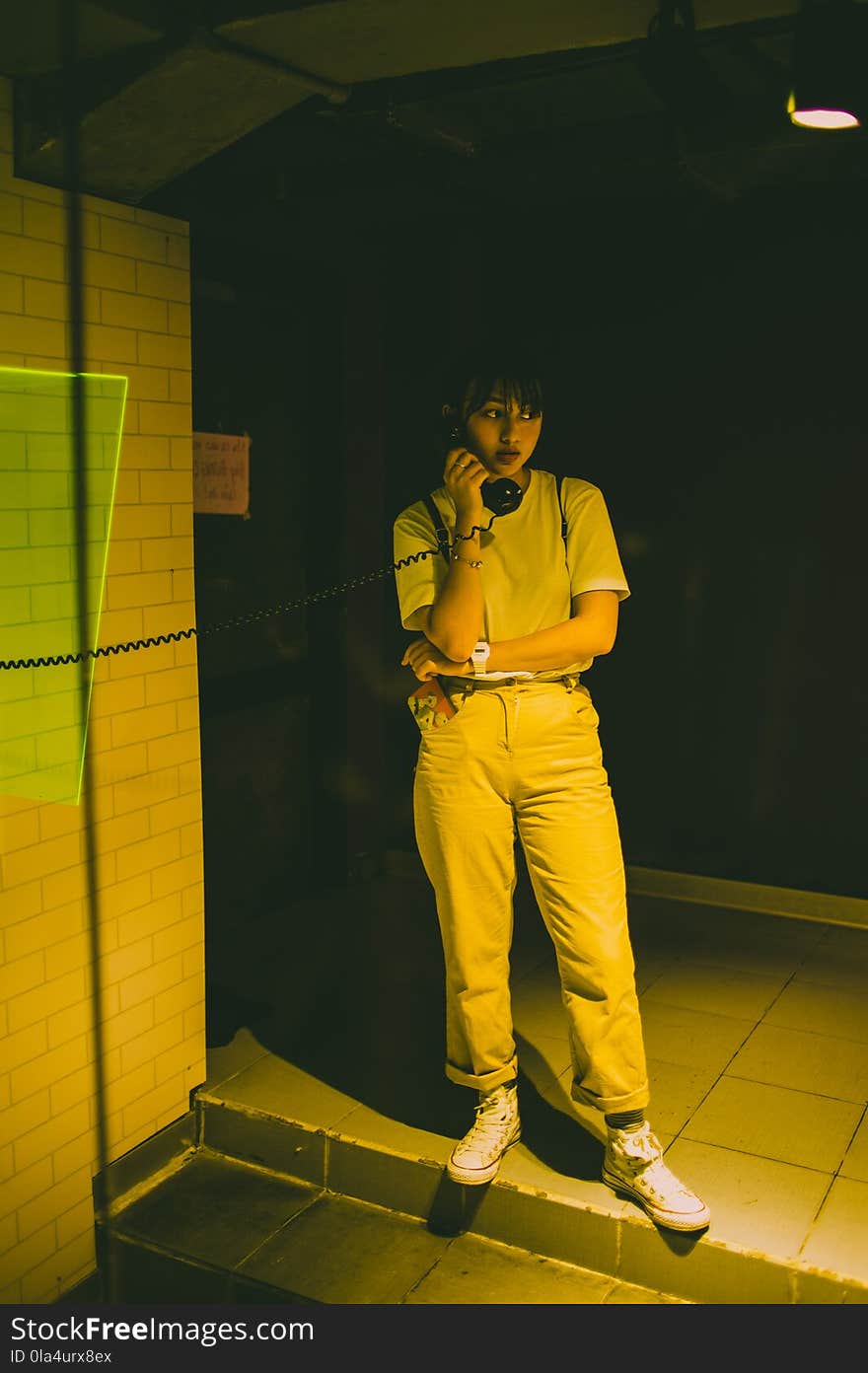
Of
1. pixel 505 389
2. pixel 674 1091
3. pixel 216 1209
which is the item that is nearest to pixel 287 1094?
pixel 216 1209

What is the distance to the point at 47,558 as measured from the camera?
3.51 metres

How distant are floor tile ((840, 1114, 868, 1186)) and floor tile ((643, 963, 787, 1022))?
841mm

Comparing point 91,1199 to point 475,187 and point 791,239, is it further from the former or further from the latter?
point 791,239

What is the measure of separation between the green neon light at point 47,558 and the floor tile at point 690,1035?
2187mm

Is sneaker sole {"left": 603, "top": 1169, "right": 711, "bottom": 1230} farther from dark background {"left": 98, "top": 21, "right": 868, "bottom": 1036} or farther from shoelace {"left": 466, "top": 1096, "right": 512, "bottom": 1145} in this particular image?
dark background {"left": 98, "top": 21, "right": 868, "bottom": 1036}

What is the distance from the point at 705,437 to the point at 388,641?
1.80 metres

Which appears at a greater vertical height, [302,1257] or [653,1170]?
[653,1170]

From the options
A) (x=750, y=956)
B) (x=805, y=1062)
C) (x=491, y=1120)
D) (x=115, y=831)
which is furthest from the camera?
(x=750, y=956)

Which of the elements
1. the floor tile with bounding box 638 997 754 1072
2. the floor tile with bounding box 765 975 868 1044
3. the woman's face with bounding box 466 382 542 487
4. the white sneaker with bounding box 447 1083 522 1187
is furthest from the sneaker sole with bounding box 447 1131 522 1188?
the woman's face with bounding box 466 382 542 487

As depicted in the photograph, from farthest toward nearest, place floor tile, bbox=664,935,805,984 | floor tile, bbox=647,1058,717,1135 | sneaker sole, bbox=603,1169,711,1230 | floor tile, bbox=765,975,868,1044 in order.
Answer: floor tile, bbox=664,935,805,984, floor tile, bbox=765,975,868,1044, floor tile, bbox=647,1058,717,1135, sneaker sole, bbox=603,1169,711,1230

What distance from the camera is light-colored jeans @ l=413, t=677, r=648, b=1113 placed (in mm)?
3434

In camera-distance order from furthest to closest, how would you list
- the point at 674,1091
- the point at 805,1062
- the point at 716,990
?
the point at 716,990 < the point at 805,1062 < the point at 674,1091

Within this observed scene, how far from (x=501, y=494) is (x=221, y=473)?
2.19 meters

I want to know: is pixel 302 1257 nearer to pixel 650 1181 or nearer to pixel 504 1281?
pixel 504 1281
